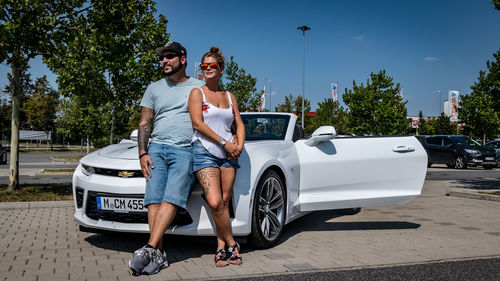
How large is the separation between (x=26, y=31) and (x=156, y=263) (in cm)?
547

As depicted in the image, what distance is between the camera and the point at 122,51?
842 centimetres

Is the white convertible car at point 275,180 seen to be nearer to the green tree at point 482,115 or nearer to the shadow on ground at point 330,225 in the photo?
the shadow on ground at point 330,225

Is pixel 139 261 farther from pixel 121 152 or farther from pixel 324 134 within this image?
pixel 324 134

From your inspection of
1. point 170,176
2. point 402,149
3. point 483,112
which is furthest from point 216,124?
point 483,112

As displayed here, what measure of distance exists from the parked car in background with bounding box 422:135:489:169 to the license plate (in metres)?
20.5

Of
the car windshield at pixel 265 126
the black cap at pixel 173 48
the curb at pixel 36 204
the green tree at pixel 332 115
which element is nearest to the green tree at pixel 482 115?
the green tree at pixel 332 115

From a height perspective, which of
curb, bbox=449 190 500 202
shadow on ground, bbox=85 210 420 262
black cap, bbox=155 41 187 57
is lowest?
curb, bbox=449 190 500 202

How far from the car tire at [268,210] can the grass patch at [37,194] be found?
15.5 ft

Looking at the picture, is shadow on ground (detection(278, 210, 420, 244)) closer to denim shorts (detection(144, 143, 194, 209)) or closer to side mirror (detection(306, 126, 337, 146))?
side mirror (detection(306, 126, 337, 146))

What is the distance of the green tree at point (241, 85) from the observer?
2931 centimetres

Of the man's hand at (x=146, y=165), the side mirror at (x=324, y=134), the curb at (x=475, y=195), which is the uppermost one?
the side mirror at (x=324, y=134)

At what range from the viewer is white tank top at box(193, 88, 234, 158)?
381 cm

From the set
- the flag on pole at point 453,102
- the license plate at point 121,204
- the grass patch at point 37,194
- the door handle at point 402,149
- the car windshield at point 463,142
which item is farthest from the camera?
the flag on pole at point 453,102

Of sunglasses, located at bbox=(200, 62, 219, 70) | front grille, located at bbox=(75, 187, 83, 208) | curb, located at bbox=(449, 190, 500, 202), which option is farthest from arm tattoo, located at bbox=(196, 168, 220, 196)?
curb, located at bbox=(449, 190, 500, 202)
